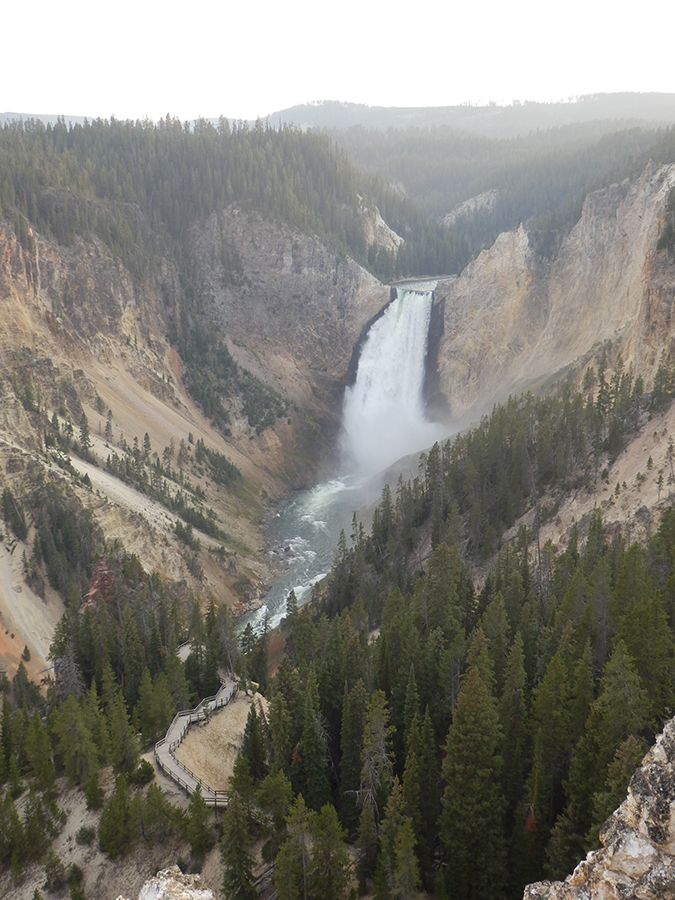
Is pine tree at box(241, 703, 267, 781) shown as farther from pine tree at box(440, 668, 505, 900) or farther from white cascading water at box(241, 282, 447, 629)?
white cascading water at box(241, 282, 447, 629)

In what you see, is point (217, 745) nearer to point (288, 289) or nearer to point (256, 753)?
point (256, 753)

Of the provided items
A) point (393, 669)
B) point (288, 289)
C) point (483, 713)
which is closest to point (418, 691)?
point (393, 669)

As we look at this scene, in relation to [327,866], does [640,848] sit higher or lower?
higher

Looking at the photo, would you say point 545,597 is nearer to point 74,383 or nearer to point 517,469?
point 517,469

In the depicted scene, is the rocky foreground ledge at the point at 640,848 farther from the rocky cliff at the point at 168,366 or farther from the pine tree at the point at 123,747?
the rocky cliff at the point at 168,366

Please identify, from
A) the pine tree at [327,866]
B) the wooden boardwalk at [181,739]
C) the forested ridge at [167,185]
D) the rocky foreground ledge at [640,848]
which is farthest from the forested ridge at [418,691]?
the forested ridge at [167,185]

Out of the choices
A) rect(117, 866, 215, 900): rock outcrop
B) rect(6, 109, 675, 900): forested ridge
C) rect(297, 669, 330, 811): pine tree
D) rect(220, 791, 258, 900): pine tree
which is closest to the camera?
rect(117, 866, 215, 900): rock outcrop

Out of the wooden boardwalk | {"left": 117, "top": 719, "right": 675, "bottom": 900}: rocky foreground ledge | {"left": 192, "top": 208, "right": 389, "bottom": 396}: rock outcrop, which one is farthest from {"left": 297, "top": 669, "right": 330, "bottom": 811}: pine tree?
{"left": 192, "top": 208, "right": 389, "bottom": 396}: rock outcrop
